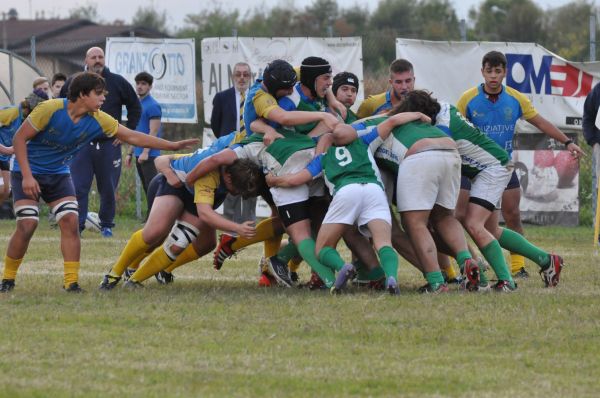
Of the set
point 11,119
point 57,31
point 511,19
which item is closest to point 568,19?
point 511,19

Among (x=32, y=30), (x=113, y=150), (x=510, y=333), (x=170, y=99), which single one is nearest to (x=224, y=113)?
(x=113, y=150)

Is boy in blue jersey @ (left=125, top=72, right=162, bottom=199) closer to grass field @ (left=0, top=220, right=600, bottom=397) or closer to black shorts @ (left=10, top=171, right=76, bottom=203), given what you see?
grass field @ (left=0, top=220, right=600, bottom=397)

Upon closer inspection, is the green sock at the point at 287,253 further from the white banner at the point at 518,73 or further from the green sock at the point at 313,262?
the white banner at the point at 518,73

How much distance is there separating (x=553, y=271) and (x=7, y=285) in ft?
13.6

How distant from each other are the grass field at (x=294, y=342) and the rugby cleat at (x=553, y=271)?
0.10 m

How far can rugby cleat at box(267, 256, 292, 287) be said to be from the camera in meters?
10.0

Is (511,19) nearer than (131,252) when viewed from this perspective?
Answer: No

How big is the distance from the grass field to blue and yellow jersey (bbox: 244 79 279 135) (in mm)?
1327

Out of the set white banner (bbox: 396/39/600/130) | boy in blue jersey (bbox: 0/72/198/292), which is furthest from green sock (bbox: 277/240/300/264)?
white banner (bbox: 396/39/600/130)

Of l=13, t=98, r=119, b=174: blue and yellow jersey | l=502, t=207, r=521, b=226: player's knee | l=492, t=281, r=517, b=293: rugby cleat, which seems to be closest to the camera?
l=13, t=98, r=119, b=174: blue and yellow jersey

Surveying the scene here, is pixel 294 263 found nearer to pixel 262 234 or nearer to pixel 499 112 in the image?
pixel 262 234

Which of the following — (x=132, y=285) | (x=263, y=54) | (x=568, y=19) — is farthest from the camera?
(x=568, y=19)

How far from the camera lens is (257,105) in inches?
384

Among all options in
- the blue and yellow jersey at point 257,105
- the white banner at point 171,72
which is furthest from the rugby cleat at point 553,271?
the white banner at point 171,72
